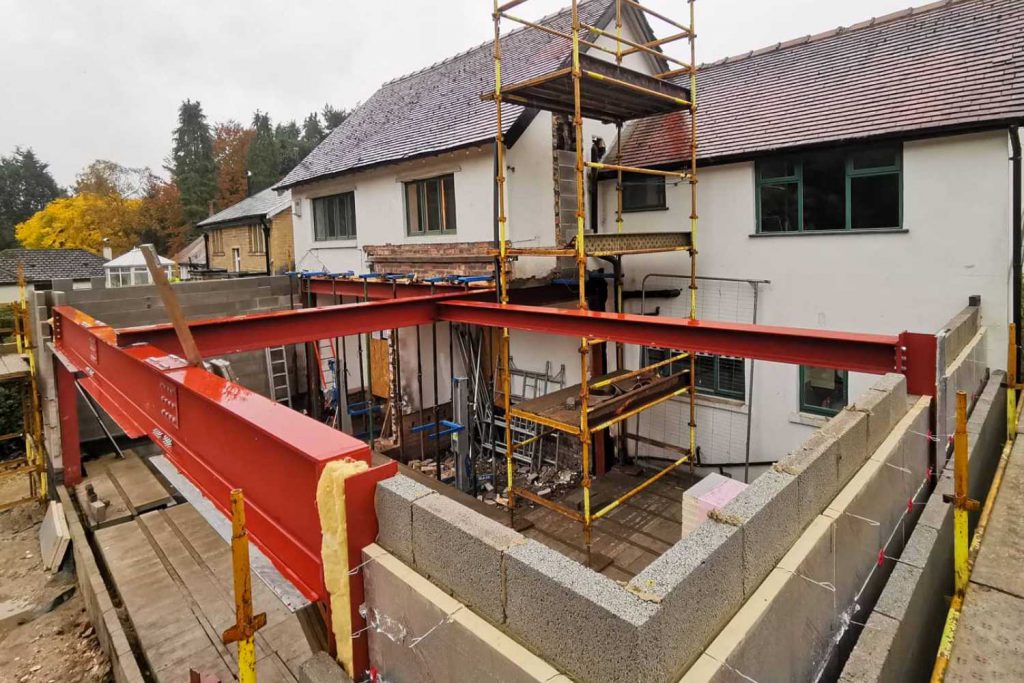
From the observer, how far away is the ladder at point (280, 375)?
15602 mm

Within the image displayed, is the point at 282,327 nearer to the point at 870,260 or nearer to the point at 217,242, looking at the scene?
the point at 870,260

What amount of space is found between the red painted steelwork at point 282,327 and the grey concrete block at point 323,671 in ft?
15.3

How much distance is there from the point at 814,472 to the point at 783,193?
26.0ft

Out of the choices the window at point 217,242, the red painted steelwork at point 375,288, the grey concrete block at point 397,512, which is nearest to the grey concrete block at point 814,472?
the grey concrete block at point 397,512

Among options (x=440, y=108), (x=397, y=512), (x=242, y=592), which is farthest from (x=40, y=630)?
(x=440, y=108)

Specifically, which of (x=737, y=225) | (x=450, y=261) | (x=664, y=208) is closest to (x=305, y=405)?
(x=450, y=261)

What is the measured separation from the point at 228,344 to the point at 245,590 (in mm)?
5407

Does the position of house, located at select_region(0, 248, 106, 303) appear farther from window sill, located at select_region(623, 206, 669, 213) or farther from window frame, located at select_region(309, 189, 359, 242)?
window sill, located at select_region(623, 206, 669, 213)

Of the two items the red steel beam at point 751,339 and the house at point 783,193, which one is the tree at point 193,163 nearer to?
the house at point 783,193

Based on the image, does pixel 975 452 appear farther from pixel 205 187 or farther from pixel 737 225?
pixel 205 187

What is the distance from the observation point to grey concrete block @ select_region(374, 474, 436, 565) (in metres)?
2.70

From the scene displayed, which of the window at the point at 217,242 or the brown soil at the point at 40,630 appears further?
the window at the point at 217,242

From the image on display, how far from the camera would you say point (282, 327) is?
7812 millimetres

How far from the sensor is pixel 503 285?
9219 millimetres
